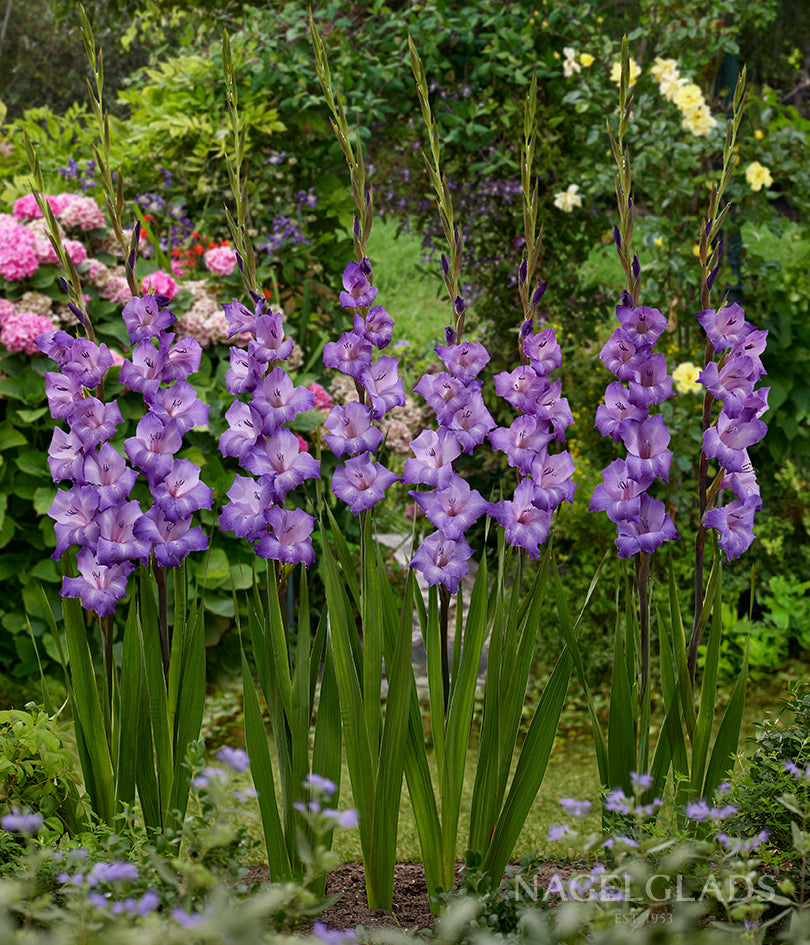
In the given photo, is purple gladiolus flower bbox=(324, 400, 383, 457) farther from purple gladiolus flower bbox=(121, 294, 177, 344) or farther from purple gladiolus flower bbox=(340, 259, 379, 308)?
purple gladiolus flower bbox=(121, 294, 177, 344)

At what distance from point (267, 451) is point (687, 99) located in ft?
10.1

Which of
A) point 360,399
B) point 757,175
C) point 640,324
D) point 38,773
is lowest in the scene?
point 38,773

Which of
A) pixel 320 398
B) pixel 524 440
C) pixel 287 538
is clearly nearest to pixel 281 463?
pixel 287 538

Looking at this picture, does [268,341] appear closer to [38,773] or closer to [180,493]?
[180,493]

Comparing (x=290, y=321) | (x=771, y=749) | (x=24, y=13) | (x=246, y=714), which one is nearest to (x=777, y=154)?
(x=290, y=321)

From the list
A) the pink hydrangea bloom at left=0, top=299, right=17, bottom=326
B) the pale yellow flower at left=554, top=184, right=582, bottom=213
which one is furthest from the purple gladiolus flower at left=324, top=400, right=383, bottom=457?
the pale yellow flower at left=554, top=184, right=582, bottom=213

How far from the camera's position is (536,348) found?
5.94ft

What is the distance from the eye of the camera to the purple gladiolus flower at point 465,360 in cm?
179

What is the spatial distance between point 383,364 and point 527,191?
0.40 m

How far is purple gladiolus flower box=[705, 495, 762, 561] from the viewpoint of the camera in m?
1.75

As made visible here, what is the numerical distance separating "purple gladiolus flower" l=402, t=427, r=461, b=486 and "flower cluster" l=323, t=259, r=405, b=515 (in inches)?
1.6

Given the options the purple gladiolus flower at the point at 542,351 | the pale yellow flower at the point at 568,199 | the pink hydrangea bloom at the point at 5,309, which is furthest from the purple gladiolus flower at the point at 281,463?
the pale yellow flower at the point at 568,199

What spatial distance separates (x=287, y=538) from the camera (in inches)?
70.1

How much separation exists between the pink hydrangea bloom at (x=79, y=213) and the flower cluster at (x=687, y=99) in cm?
240
